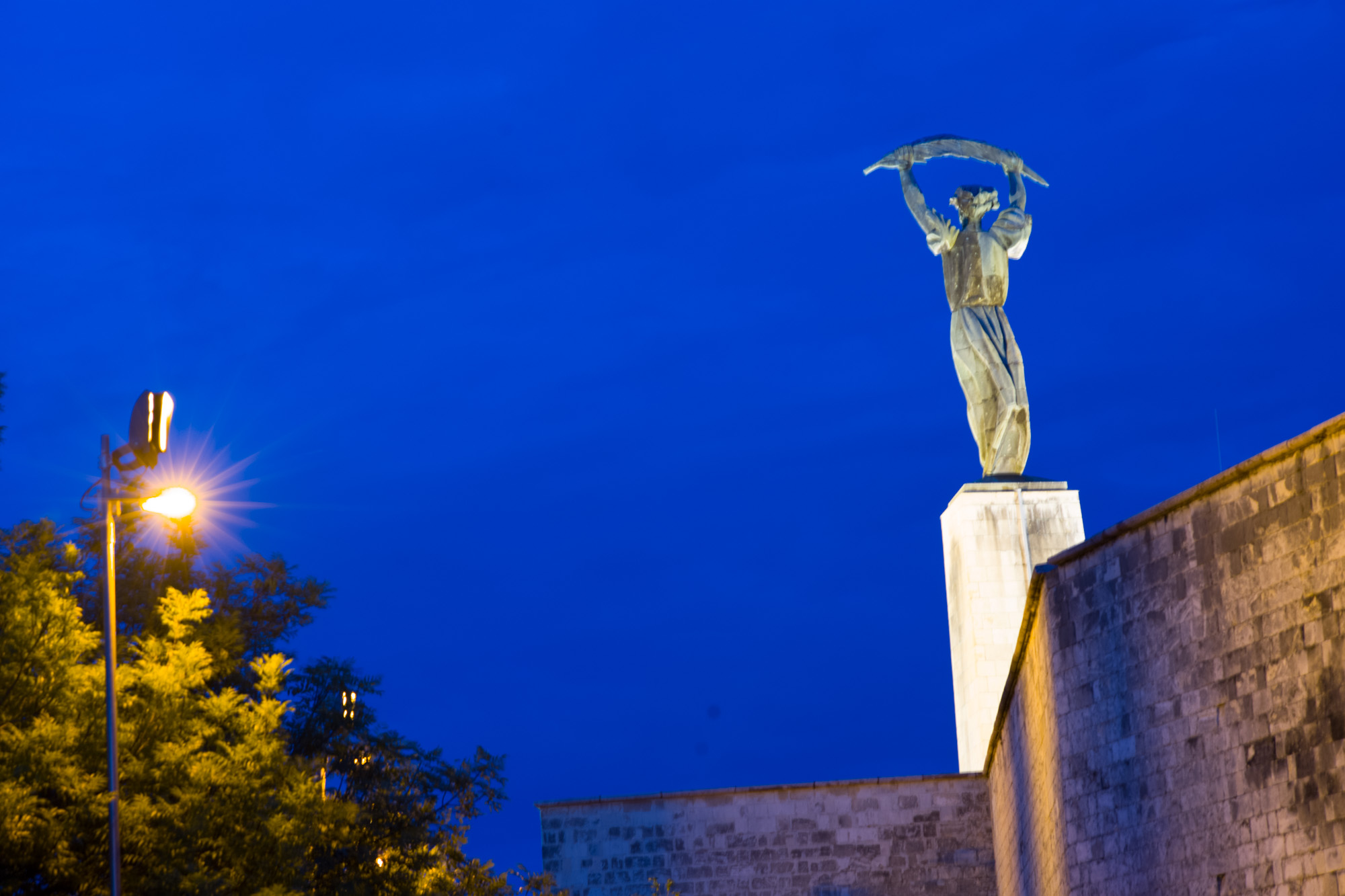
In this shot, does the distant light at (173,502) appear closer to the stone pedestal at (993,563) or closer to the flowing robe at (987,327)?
the stone pedestal at (993,563)

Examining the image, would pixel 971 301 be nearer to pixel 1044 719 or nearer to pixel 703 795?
pixel 703 795

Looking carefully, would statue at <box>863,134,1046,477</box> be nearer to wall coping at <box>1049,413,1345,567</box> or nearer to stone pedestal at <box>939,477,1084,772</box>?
stone pedestal at <box>939,477,1084,772</box>

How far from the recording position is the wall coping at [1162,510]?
26.6 ft

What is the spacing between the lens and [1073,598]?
10531 mm

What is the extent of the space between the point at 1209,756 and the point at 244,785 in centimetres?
729

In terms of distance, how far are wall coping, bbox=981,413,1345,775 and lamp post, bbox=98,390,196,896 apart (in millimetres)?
5884

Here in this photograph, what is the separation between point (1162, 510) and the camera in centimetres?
942

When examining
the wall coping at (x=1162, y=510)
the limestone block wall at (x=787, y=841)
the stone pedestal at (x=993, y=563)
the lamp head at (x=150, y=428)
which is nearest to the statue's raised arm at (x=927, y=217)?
the stone pedestal at (x=993, y=563)

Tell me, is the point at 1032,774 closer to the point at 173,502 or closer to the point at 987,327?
the point at 173,502

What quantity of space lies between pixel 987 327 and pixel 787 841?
7.49m

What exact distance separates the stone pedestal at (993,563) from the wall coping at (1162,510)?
565 centimetres

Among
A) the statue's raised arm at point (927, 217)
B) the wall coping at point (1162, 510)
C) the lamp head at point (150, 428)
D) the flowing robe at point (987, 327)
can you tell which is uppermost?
the statue's raised arm at point (927, 217)

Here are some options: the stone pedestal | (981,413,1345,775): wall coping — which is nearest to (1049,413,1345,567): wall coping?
(981,413,1345,775): wall coping

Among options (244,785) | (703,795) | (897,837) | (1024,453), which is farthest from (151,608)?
(1024,453)
